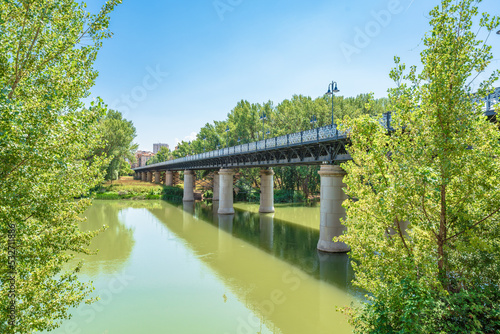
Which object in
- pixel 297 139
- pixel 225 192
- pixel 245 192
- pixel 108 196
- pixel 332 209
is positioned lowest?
pixel 108 196

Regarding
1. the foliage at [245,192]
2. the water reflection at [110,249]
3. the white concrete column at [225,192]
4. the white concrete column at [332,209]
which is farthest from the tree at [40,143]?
the foliage at [245,192]

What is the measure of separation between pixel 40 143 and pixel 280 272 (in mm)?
13691

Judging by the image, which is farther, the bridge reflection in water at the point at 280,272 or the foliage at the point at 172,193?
the foliage at the point at 172,193

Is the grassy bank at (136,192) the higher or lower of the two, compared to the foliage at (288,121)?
lower

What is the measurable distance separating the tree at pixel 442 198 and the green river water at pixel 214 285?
513cm

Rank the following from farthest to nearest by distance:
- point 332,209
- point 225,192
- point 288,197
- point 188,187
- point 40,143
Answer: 1. point 288,197
2. point 188,187
3. point 225,192
4. point 332,209
5. point 40,143

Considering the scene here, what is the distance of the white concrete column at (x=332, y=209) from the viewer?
19234 mm

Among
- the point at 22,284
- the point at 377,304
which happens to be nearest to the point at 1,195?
the point at 22,284

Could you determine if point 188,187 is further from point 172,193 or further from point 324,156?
point 324,156

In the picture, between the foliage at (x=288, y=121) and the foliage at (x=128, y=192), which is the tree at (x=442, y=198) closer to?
the foliage at (x=288, y=121)

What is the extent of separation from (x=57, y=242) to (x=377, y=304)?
7.05 metres

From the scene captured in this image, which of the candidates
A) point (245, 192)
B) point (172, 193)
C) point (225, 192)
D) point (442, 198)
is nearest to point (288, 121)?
point (245, 192)

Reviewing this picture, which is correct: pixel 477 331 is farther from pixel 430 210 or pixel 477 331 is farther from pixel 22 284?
pixel 22 284

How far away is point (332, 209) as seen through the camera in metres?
19.2
